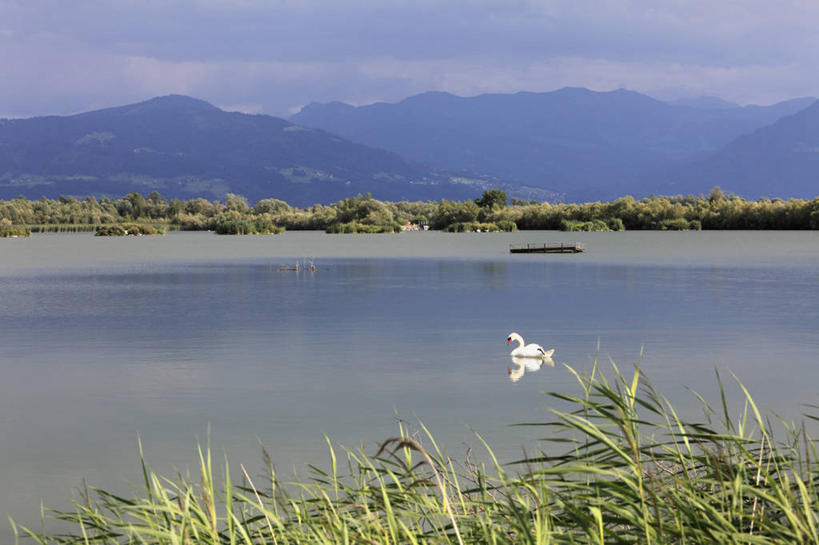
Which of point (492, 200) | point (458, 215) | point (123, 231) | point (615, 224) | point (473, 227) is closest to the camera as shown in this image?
point (615, 224)

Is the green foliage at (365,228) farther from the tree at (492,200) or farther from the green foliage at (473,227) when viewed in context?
the tree at (492,200)

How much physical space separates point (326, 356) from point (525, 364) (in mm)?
2746

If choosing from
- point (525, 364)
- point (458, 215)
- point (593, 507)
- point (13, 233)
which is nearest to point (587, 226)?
point (458, 215)

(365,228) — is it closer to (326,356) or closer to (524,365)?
(326,356)

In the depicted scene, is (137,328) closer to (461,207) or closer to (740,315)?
(740,315)

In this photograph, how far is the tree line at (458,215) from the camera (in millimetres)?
76812

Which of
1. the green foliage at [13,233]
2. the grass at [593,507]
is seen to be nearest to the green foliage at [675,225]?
the green foliage at [13,233]

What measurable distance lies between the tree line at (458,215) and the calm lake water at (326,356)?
52.1 m

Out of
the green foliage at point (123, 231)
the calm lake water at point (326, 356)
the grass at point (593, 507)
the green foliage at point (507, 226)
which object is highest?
the green foliage at point (507, 226)

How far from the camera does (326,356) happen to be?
39.8ft

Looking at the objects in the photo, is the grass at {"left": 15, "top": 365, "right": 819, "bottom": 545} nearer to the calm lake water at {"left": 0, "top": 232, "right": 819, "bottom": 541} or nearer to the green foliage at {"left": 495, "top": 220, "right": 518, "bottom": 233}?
the calm lake water at {"left": 0, "top": 232, "right": 819, "bottom": 541}

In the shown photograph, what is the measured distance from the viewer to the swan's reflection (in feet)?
34.2

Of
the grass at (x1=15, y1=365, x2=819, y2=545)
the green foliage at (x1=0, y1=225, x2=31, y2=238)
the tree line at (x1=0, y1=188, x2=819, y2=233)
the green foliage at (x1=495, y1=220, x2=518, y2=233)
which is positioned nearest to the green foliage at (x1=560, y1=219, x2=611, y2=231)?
the tree line at (x1=0, y1=188, x2=819, y2=233)

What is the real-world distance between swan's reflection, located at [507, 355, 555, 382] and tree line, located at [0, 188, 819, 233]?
65.9m
